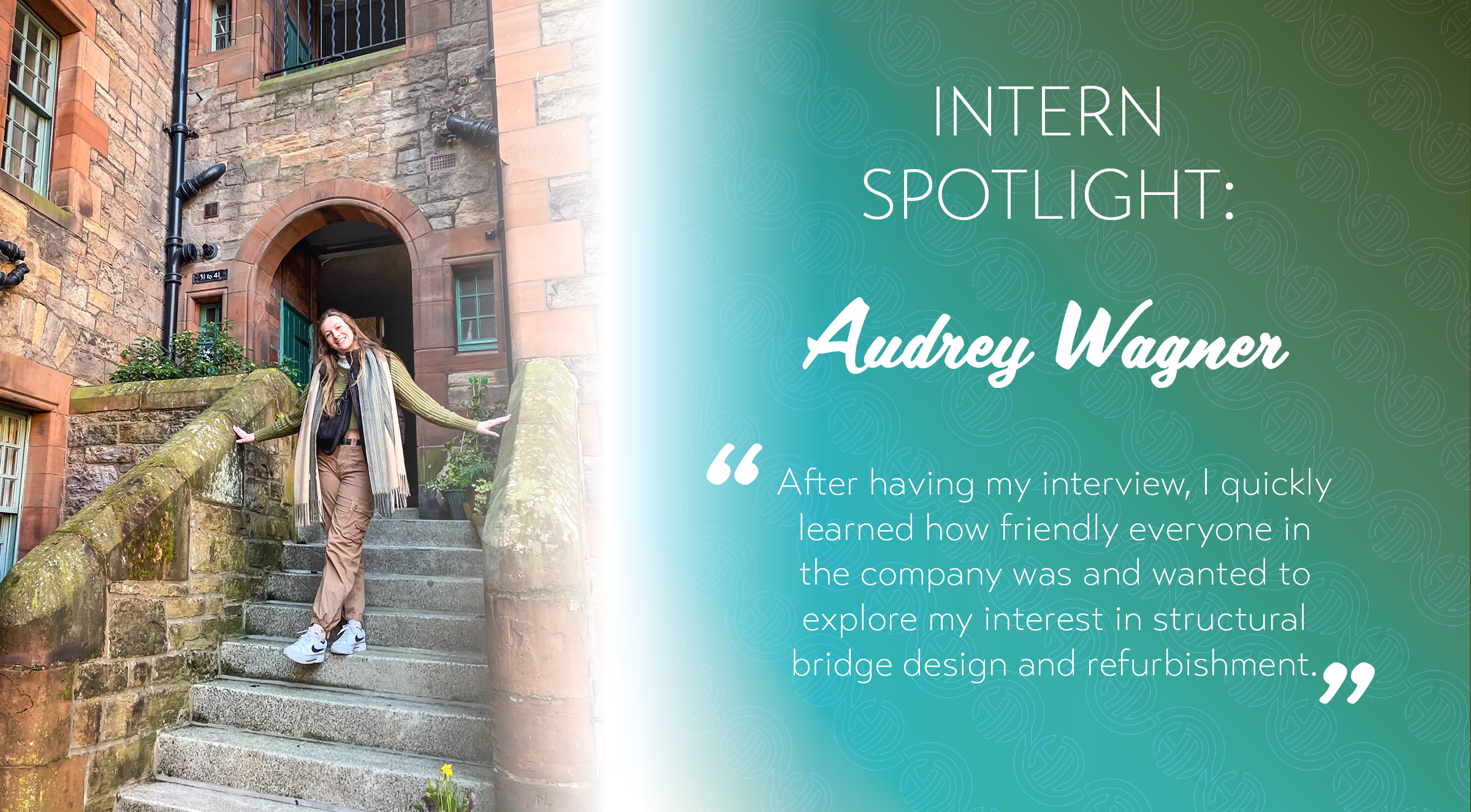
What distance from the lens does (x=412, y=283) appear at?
21.0ft

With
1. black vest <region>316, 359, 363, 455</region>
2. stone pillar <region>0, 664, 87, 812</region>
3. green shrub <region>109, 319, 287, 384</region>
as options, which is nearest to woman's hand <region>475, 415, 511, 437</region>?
black vest <region>316, 359, 363, 455</region>

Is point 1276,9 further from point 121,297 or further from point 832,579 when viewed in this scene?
point 121,297

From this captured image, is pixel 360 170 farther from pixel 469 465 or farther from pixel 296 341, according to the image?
pixel 469 465

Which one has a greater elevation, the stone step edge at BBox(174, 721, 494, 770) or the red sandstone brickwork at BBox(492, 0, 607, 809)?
the red sandstone brickwork at BBox(492, 0, 607, 809)

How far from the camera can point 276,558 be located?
155 inches

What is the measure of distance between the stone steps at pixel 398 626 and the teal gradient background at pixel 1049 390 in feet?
4.14

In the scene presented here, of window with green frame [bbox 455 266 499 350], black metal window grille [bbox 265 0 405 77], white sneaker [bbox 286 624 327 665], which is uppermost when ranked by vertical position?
black metal window grille [bbox 265 0 405 77]

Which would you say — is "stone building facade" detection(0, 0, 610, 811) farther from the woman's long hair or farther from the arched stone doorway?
the woman's long hair

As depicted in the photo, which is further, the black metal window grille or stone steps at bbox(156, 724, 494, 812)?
the black metal window grille

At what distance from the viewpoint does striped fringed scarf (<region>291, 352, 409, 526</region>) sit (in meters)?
3.20

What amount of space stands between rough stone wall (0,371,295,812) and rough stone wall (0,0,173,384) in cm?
229

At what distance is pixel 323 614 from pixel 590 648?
1.52 meters

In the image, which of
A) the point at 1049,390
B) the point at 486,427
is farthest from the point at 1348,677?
the point at 486,427

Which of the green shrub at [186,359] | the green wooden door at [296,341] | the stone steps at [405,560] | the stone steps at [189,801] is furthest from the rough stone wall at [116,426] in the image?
the stone steps at [189,801]
